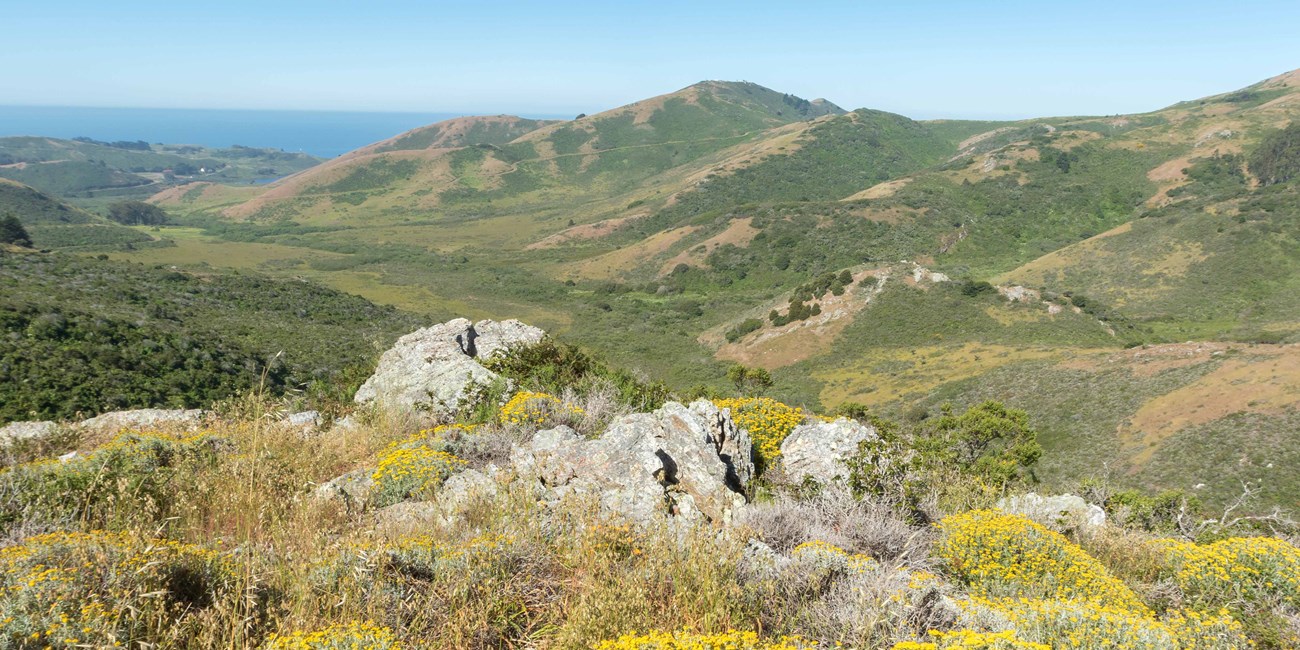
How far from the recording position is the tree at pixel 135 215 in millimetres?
122000

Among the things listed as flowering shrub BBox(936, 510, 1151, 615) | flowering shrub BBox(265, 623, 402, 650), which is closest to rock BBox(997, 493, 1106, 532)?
flowering shrub BBox(936, 510, 1151, 615)

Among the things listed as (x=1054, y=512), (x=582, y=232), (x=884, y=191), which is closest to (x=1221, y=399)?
(x=1054, y=512)

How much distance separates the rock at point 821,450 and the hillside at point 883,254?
19.3 meters

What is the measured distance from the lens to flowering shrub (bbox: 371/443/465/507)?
215 inches

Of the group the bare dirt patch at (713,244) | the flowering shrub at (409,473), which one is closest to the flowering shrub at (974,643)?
the flowering shrub at (409,473)

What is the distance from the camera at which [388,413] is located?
810cm

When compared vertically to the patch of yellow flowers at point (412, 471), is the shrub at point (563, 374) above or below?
below

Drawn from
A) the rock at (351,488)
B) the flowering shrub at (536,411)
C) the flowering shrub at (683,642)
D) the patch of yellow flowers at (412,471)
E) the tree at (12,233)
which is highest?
the flowering shrub at (683,642)

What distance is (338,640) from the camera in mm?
2912

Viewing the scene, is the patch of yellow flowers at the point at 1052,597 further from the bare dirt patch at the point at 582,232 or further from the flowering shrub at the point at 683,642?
the bare dirt patch at the point at 582,232

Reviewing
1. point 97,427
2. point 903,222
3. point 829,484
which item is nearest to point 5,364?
point 97,427

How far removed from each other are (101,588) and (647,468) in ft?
13.2

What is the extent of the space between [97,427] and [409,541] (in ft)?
23.3

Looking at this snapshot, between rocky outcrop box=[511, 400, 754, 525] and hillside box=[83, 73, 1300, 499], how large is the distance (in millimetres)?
21525
